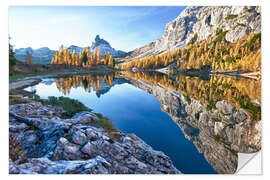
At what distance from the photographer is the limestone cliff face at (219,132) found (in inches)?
193

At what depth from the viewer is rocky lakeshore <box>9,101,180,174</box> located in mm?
3180

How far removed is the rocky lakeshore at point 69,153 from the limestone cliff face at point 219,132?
8.64 feet

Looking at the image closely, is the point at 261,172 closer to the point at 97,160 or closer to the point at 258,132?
the point at 258,132

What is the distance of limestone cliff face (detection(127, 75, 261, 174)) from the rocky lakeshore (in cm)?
263

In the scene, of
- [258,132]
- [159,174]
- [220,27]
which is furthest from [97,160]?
[220,27]

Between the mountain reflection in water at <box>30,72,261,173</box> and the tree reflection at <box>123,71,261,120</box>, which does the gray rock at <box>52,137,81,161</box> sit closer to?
→ the mountain reflection in water at <box>30,72,261,173</box>

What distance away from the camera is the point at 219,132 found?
24.6 feet

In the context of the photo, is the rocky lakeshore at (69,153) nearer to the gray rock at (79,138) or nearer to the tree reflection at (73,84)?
the gray rock at (79,138)

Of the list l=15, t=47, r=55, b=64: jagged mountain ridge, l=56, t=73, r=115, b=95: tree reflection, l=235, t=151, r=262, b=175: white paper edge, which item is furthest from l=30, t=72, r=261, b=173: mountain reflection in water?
l=56, t=73, r=115, b=95: tree reflection

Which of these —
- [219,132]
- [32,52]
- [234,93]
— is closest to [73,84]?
[32,52]

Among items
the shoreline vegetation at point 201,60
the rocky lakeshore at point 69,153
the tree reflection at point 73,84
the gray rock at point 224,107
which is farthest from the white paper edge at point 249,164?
the shoreline vegetation at point 201,60
